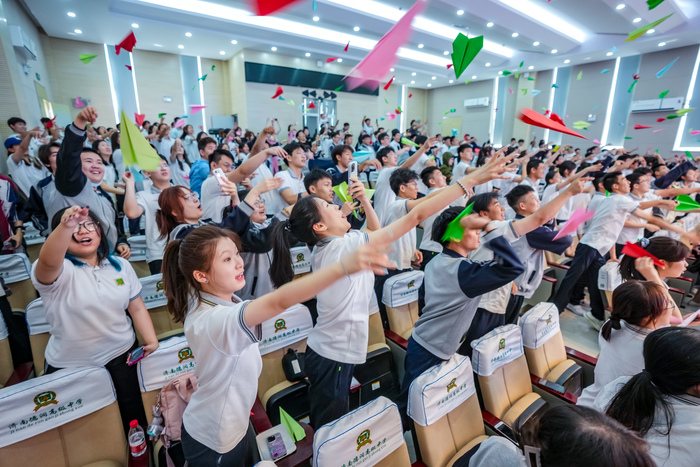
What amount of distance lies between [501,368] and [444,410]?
0.55 metres

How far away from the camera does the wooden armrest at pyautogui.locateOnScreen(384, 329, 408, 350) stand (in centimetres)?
228

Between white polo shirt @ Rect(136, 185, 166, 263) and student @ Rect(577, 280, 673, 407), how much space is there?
2.81 m

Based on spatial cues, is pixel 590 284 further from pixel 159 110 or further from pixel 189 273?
pixel 159 110

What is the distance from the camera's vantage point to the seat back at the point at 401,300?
2.46m

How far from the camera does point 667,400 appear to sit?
3.51ft

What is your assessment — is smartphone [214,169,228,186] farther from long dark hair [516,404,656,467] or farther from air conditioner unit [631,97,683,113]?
air conditioner unit [631,97,683,113]

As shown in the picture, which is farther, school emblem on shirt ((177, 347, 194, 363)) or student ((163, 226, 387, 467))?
school emblem on shirt ((177, 347, 194, 363))

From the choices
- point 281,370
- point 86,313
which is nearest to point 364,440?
point 281,370

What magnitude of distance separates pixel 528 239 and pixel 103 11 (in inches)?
358

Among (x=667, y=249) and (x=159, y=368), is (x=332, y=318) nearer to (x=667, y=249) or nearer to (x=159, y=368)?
(x=159, y=368)

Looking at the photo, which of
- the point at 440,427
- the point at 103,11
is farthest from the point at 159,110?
the point at 440,427

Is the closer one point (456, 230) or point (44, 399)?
point (44, 399)

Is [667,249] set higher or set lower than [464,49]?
lower

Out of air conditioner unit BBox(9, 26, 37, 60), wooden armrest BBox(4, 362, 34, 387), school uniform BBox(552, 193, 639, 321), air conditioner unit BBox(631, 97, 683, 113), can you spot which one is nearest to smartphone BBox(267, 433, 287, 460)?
wooden armrest BBox(4, 362, 34, 387)
